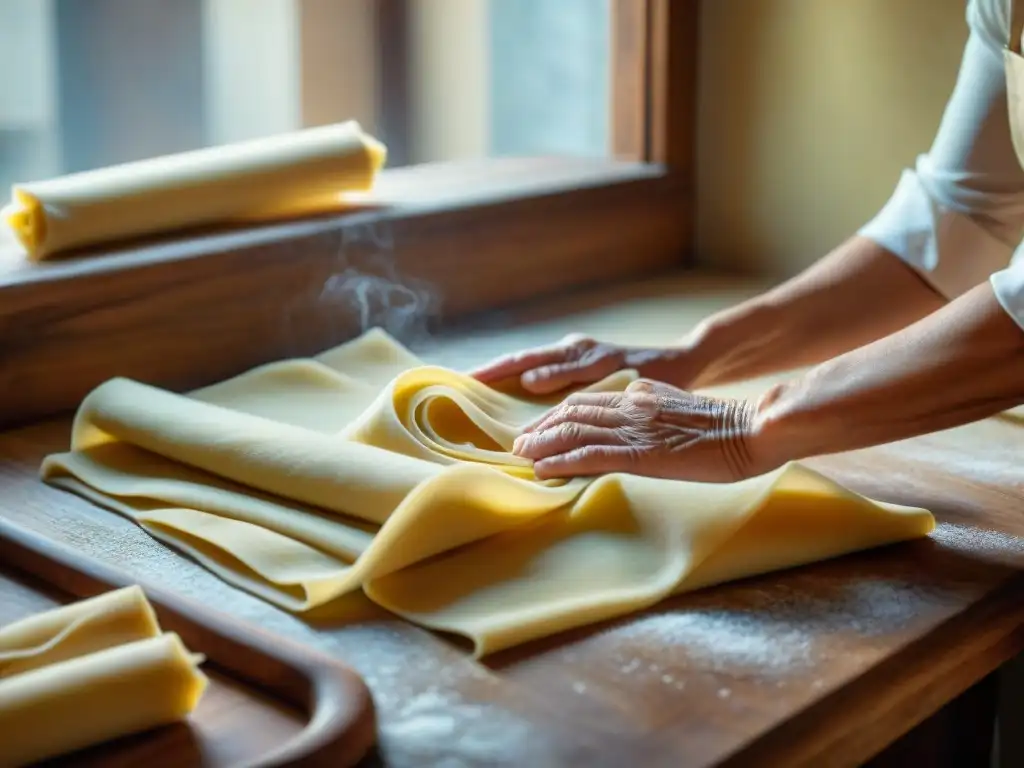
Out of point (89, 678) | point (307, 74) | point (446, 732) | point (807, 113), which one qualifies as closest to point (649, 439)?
point (446, 732)

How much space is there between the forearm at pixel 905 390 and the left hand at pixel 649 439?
22mm

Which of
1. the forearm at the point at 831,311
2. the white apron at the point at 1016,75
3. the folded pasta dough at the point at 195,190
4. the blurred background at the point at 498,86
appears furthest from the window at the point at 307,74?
the white apron at the point at 1016,75

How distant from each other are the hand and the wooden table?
299 mm

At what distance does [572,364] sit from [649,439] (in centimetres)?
24

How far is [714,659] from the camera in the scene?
76 cm

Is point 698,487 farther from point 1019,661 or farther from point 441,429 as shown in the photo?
point 1019,661

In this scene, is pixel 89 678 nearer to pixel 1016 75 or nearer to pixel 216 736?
Result: pixel 216 736

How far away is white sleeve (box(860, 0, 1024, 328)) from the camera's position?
4.27 ft

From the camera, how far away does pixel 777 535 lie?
2.88 ft

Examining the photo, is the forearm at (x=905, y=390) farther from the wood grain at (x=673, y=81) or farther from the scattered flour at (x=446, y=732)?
the wood grain at (x=673, y=81)

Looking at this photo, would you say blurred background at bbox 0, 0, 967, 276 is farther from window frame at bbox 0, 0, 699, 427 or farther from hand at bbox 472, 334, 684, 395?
hand at bbox 472, 334, 684, 395

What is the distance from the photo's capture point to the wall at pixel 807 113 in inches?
63.6

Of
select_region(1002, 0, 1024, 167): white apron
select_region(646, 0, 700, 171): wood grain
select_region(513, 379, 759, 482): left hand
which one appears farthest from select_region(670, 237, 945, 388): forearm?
select_region(646, 0, 700, 171): wood grain

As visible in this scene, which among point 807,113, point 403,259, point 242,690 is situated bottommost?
point 242,690
